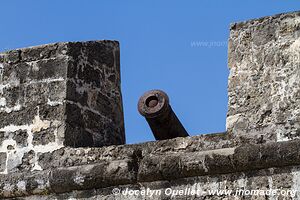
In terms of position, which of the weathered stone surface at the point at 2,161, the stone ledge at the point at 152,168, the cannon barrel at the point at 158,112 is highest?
the cannon barrel at the point at 158,112

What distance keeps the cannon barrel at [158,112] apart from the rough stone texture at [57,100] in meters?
0.57

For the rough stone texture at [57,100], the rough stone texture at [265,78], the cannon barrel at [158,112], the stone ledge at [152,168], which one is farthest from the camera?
the rough stone texture at [57,100]

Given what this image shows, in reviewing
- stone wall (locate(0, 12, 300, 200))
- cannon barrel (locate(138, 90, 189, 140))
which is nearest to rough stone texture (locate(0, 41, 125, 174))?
stone wall (locate(0, 12, 300, 200))

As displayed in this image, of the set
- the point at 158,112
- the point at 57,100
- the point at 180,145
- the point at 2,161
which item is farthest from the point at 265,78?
the point at 2,161

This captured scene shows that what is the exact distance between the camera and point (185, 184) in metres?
7.11

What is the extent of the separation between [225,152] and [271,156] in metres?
0.36

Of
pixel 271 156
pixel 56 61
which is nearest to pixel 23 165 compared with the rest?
pixel 56 61

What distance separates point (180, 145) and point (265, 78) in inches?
31.8

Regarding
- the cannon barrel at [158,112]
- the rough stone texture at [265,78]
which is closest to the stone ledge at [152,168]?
the rough stone texture at [265,78]

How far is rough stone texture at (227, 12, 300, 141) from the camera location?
22.8 feet

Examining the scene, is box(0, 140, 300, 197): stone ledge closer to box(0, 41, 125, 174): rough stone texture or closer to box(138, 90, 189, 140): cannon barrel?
box(0, 41, 125, 174): rough stone texture

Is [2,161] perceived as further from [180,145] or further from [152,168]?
[180,145]

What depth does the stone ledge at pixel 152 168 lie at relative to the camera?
268 inches

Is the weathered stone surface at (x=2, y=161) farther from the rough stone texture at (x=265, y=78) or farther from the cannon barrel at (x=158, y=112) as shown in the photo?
the rough stone texture at (x=265, y=78)
